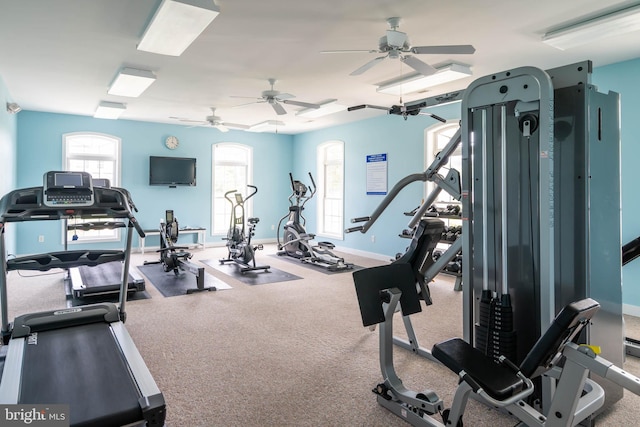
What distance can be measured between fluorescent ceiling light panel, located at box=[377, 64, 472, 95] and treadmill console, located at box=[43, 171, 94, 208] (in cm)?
361

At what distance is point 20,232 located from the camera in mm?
6957

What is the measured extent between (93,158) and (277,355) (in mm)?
6523

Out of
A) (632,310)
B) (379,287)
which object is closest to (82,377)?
(379,287)

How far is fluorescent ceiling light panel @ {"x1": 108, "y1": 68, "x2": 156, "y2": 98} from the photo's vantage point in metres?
4.54

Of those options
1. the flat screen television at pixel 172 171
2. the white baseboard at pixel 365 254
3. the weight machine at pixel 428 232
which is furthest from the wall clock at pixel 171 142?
the weight machine at pixel 428 232

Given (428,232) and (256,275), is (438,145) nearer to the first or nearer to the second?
(256,275)

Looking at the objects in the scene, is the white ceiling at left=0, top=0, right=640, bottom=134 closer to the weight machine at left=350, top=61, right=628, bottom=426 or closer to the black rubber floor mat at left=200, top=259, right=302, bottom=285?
the weight machine at left=350, top=61, right=628, bottom=426

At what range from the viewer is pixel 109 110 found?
6621 mm

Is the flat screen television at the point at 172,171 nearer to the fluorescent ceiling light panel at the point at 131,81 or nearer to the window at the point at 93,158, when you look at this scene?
the window at the point at 93,158

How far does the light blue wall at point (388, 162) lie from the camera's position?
256 inches

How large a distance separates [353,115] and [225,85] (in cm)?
279

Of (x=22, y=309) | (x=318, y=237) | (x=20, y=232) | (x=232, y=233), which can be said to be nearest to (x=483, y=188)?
(x=22, y=309)

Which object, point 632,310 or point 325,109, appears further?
point 325,109

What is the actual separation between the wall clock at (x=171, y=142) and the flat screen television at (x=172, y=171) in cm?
27
